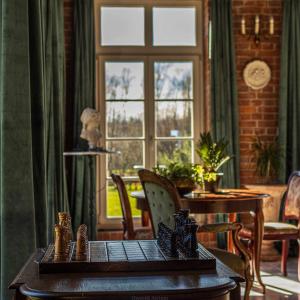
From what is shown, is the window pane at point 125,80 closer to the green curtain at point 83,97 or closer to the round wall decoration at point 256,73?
the green curtain at point 83,97

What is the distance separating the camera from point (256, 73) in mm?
6230

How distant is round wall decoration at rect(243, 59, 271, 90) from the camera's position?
20.4 ft

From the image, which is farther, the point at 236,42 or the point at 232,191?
the point at 236,42

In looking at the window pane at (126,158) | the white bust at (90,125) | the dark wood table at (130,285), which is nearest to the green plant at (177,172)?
the white bust at (90,125)

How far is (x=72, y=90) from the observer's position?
600 cm

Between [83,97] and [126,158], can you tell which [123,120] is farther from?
[83,97]

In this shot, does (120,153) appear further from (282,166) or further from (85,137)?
(282,166)

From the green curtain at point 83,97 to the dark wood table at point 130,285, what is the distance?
4.02 metres

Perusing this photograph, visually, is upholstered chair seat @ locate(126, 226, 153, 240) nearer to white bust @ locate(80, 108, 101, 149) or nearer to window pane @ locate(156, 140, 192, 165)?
white bust @ locate(80, 108, 101, 149)

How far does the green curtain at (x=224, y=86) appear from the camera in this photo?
6105 millimetres

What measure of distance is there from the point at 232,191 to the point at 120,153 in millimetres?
1685

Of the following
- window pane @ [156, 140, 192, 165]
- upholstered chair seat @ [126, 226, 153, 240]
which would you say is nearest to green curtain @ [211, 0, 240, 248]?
window pane @ [156, 140, 192, 165]

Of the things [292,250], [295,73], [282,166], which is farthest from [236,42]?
[292,250]

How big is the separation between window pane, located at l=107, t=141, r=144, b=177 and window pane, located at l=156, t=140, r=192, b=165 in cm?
20
